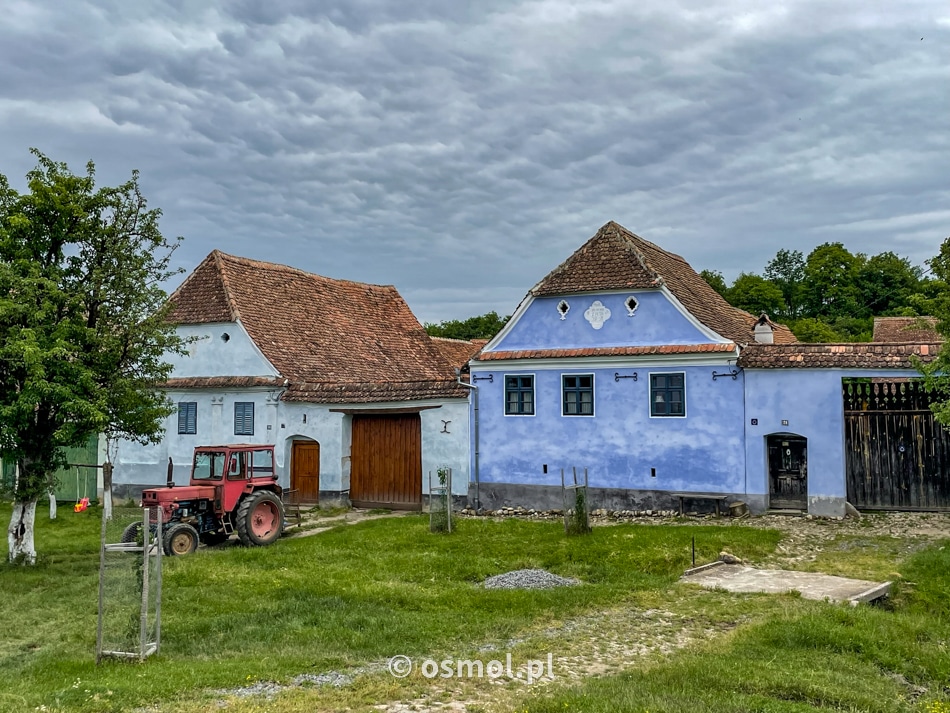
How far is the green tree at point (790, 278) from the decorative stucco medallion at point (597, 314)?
48498 millimetres

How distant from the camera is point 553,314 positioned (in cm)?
1970

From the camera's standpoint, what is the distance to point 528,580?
38.6 ft

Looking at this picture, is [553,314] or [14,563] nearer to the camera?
[14,563]

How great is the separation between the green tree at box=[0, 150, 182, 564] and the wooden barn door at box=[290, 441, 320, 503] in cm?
715

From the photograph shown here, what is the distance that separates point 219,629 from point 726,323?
50.1 ft

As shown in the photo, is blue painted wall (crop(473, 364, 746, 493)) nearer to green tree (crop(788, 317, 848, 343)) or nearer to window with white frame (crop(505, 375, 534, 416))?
window with white frame (crop(505, 375, 534, 416))

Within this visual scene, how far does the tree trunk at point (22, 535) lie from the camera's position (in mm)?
13609

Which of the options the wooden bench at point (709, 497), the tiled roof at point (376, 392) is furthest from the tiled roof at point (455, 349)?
the wooden bench at point (709, 497)

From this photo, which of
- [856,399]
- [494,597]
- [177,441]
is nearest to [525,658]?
[494,597]

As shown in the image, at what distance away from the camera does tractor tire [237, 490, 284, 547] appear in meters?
15.2

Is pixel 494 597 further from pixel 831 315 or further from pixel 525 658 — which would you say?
pixel 831 315

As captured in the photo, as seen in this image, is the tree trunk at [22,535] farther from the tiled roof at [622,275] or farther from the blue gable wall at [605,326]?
the tiled roof at [622,275]

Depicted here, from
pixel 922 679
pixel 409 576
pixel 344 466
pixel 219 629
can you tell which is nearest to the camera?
pixel 922 679

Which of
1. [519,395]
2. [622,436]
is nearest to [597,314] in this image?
[519,395]
